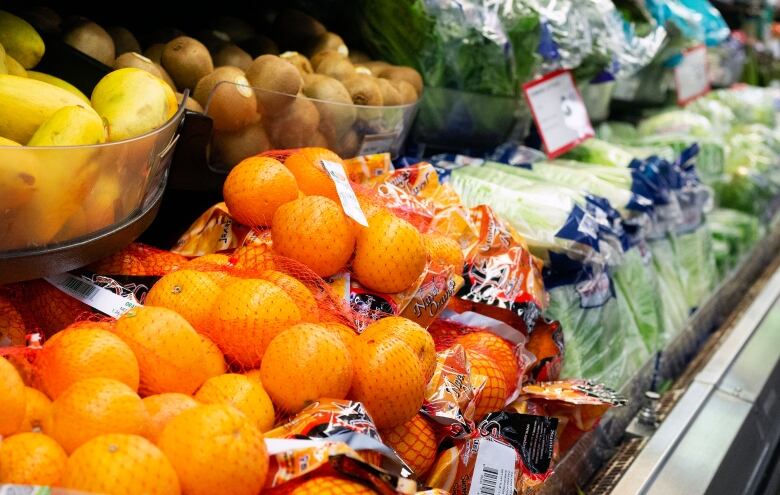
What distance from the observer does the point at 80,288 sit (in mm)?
1149

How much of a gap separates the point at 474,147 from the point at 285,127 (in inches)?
40.3

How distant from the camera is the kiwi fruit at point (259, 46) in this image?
1821 millimetres

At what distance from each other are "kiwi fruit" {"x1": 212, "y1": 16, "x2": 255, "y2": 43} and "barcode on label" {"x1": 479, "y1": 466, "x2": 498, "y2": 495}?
3.88 feet

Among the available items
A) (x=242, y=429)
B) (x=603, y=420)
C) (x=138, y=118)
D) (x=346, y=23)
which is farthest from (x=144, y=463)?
(x=346, y=23)

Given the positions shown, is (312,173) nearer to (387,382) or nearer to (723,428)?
(387,382)

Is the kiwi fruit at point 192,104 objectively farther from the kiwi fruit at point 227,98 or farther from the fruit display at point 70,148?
the fruit display at point 70,148

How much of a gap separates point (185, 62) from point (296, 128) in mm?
249

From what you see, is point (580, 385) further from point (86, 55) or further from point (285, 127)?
point (86, 55)

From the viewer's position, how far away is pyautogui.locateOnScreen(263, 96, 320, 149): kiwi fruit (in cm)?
155

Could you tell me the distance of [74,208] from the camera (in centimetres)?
103

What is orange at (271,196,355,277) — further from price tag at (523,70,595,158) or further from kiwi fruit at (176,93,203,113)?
price tag at (523,70,595,158)

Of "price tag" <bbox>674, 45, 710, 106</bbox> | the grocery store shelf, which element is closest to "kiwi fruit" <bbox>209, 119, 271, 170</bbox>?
the grocery store shelf

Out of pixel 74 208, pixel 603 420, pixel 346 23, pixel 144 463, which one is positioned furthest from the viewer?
pixel 346 23

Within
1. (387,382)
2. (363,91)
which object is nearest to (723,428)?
(387,382)
